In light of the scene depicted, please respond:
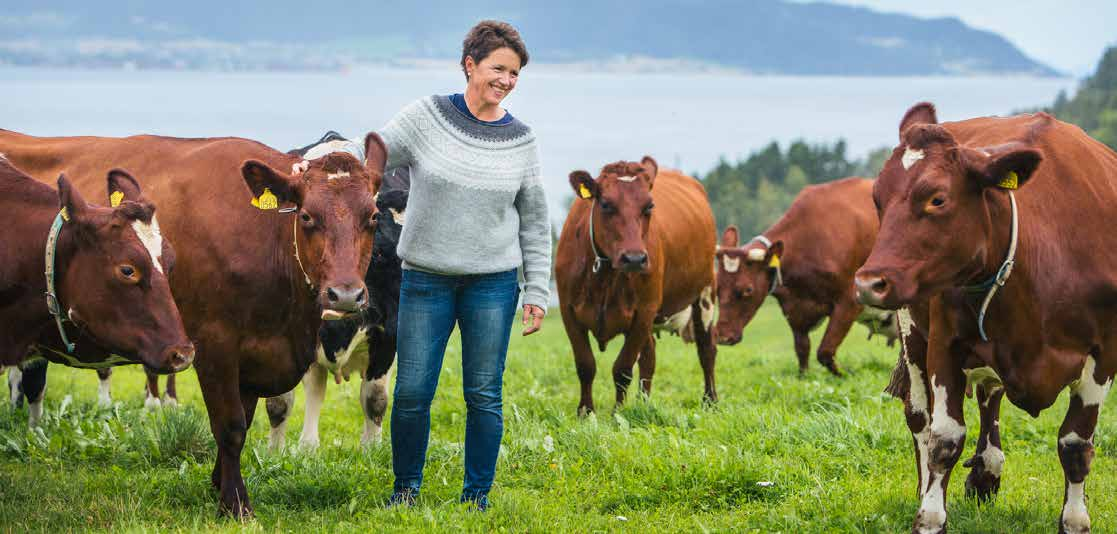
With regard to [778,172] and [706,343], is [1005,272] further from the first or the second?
[778,172]

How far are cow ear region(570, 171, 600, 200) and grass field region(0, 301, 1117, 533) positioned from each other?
2036 mm

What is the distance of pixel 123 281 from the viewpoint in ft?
16.5

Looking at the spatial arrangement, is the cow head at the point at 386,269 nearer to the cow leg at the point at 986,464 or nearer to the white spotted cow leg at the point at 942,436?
the white spotted cow leg at the point at 942,436

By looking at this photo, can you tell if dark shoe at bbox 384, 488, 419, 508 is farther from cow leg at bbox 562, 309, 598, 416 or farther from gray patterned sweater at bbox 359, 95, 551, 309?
cow leg at bbox 562, 309, 598, 416

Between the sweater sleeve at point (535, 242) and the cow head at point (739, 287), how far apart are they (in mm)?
7350

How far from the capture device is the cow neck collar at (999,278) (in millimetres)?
4844

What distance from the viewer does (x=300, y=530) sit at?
17.7ft

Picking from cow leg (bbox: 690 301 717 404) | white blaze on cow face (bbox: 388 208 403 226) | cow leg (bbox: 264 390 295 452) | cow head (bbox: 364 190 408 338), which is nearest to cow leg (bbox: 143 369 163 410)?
cow leg (bbox: 264 390 295 452)

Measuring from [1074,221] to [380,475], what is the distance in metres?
4.01

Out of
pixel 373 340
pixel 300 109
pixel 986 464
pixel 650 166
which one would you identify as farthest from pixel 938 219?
pixel 300 109

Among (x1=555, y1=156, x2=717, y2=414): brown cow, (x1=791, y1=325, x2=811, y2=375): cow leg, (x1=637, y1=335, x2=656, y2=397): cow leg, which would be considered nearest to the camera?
(x1=555, y1=156, x2=717, y2=414): brown cow

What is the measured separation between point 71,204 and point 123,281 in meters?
0.44

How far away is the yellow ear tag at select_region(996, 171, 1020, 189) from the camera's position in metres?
4.66

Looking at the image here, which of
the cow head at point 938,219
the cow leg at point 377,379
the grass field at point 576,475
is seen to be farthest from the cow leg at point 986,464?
the cow leg at point 377,379
